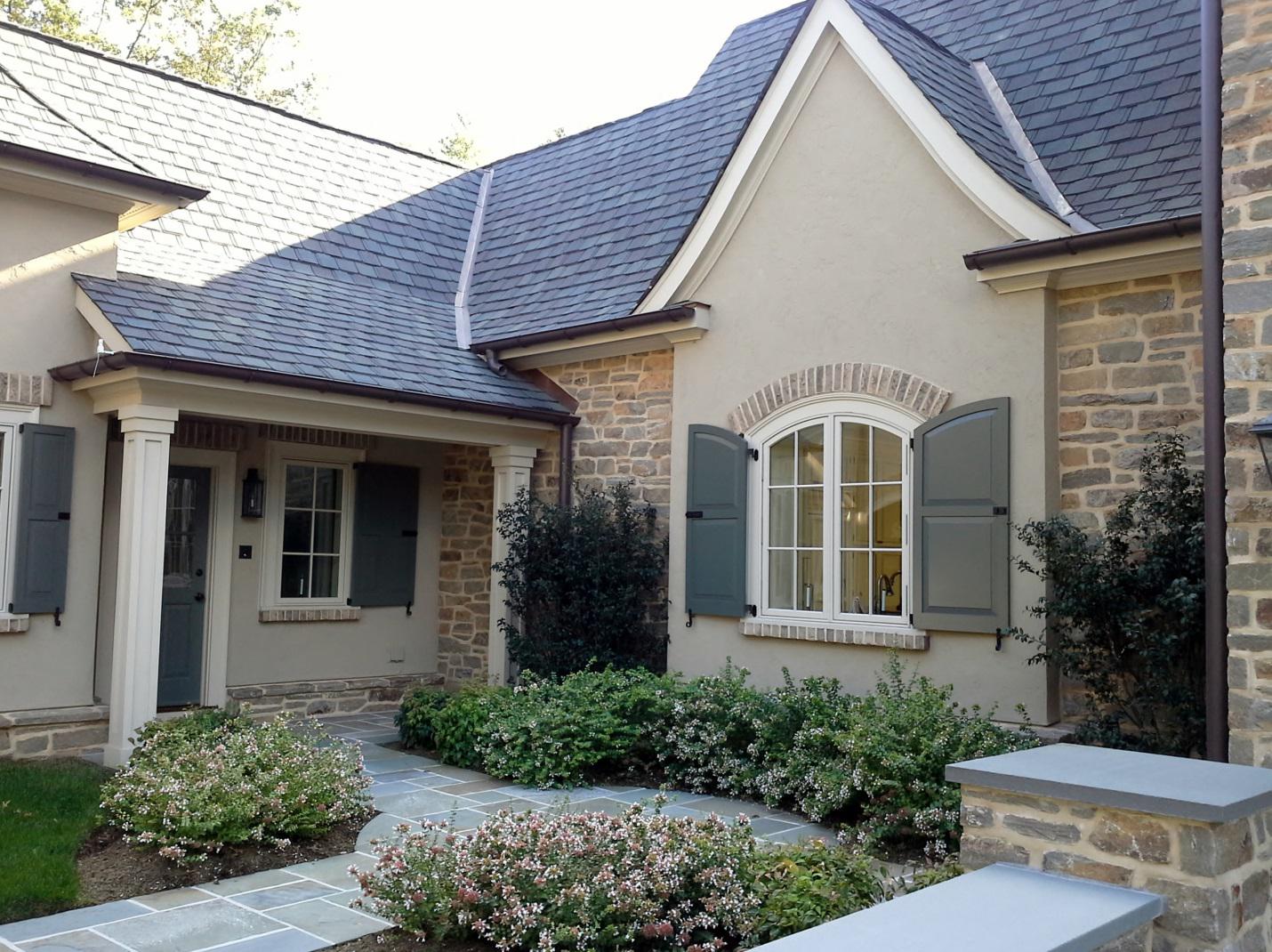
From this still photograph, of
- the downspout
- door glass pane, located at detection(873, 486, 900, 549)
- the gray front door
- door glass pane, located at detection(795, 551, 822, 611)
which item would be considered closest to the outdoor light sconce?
the gray front door

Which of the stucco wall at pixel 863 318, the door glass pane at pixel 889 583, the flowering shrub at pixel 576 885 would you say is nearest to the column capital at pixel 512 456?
the stucco wall at pixel 863 318

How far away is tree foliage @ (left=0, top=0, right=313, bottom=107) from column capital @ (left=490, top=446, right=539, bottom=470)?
45.9 feet

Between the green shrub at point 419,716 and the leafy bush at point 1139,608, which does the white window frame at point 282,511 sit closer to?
the green shrub at point 419,716

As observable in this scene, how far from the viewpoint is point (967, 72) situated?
9.17 metres

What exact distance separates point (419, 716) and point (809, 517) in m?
3.35

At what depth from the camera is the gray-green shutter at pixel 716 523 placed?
29.3ft

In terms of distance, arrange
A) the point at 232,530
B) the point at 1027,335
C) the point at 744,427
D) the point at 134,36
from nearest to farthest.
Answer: the point at 1027,335, the point at 744,427, the point at 232,530, the point at 134,36

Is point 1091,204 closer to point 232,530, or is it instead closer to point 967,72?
point 967,72

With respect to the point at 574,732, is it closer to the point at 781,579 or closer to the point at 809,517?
the point at 781,579

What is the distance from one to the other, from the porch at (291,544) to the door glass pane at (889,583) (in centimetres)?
366

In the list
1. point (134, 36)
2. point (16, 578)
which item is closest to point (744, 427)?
point (16, 578)

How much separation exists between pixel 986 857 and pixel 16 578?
682cm

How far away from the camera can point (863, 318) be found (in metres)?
8.33

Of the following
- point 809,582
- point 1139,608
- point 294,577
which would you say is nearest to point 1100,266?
point 1139,608
